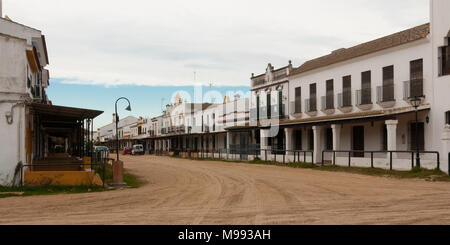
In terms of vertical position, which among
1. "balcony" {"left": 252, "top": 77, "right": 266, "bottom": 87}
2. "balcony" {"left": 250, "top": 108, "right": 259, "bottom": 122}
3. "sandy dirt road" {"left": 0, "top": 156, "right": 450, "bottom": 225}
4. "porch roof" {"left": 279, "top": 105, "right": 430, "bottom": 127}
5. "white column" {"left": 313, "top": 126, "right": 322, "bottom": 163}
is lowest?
"sandy dirt road" {"left": 0, "top": 156, "right": 450, "bottom": 225}

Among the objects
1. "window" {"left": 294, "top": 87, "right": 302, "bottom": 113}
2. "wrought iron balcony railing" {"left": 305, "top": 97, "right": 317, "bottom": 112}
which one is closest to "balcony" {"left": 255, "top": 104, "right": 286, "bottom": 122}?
"window" {"left": 294, "top": 87, "right": 302, "bottom": 113}

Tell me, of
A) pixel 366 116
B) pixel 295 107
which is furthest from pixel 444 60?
pixel 295 107

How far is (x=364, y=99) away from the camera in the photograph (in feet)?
77.1

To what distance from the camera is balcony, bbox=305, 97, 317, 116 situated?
28.0m

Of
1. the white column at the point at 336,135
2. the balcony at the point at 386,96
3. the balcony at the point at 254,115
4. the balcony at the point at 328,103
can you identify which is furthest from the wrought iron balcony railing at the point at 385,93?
the balcony at the point at 254,115

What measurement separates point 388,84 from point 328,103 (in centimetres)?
506

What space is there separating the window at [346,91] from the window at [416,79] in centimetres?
457

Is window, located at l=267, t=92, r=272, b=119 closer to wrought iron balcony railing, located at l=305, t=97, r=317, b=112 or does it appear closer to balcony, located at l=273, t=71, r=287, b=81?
balcony, located at l=273, t=71, r=287, b=81

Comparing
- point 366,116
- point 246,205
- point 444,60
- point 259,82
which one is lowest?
point 246,205

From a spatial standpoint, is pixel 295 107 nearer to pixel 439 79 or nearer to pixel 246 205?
pixel 439 79

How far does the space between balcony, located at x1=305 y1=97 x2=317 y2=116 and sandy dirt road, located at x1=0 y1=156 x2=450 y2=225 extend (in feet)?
45.3

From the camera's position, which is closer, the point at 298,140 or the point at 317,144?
the point at 317,144
